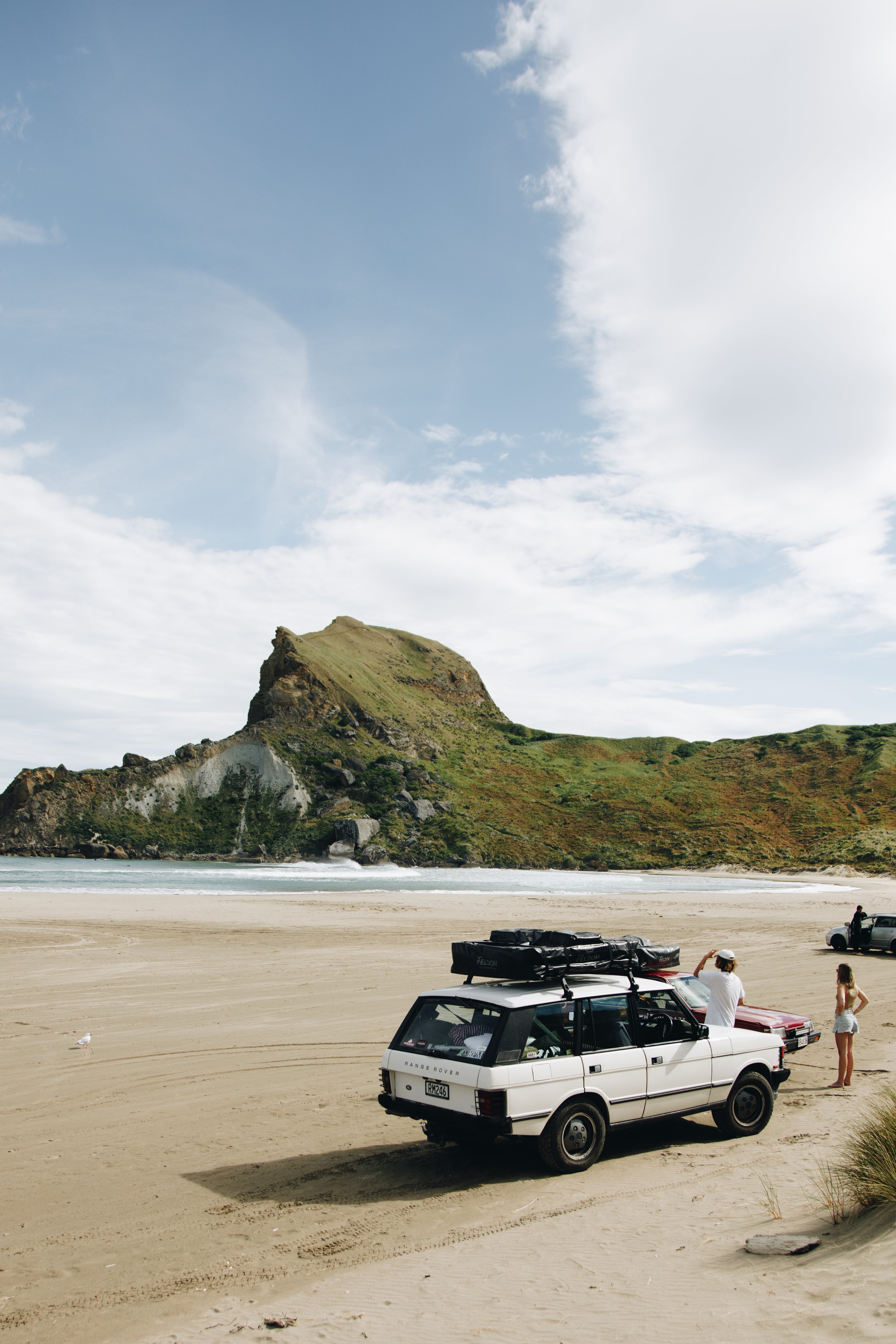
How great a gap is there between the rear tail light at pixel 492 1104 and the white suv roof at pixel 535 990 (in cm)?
66

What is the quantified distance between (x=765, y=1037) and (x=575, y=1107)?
2.76m

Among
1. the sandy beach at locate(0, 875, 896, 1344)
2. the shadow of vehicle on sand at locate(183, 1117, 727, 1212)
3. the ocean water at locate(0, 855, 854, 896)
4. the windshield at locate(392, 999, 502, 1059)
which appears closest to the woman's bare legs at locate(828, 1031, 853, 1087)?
the sandy beach at locate(0, 875, 896, 1344)

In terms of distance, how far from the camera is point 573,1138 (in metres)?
7.43

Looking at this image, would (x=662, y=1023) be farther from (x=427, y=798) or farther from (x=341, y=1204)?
(x=427, y=798)

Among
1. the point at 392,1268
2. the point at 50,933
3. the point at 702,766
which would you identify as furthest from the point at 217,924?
the point at 702,766

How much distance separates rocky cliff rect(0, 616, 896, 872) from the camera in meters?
92.1

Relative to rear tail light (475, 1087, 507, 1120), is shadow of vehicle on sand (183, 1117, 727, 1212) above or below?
below

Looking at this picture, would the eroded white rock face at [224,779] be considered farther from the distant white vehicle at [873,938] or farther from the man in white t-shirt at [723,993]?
the man in white t-shirt at [723,993]

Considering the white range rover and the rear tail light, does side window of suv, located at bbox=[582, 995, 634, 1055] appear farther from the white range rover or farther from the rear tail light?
the rear tail light

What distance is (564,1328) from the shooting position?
14.7 ft

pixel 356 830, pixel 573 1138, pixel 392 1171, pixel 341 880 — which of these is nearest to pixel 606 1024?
pixel 573 1138

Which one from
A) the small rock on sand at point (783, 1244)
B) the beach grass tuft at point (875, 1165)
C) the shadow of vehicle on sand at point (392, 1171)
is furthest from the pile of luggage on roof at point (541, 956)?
the small rock on sand at point (783, 1244)

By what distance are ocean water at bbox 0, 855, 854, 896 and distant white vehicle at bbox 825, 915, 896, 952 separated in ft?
76.3

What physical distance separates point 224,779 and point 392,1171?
104429 mm
